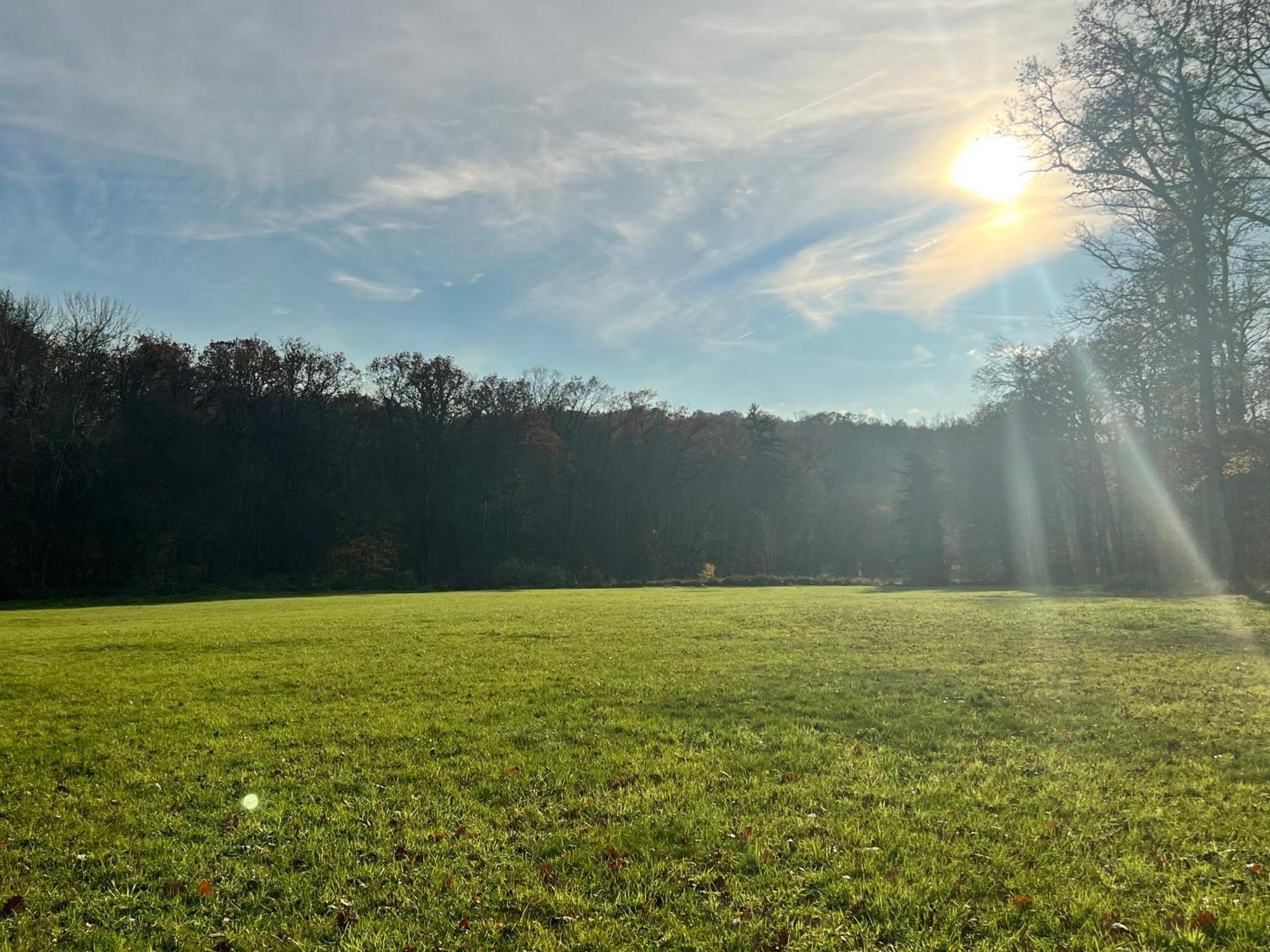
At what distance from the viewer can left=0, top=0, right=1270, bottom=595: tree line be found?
74.7 ft

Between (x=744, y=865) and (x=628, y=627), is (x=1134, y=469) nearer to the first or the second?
(x=628, y=627)

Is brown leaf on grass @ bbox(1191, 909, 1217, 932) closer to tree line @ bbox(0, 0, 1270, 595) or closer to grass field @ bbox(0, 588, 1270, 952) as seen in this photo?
grass field @ bbox(0, 588, 1270, 952)

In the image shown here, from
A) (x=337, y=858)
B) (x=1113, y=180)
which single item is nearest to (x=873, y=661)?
(x=337, y=858)

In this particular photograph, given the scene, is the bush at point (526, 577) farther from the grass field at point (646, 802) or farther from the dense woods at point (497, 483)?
the grass field at point (646, 802)

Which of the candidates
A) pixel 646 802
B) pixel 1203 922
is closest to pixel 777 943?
pixel 646 802

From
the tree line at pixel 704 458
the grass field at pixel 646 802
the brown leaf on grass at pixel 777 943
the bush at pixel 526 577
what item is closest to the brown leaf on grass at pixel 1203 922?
the grass field at pixel 646 802

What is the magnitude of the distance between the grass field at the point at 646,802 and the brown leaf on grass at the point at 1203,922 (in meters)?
0.02

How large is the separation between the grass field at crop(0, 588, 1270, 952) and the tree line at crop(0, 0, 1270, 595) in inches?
536

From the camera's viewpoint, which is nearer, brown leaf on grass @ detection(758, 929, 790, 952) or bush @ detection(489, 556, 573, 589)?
brown leaf on grass @ detection(758, 929, 790, 952)

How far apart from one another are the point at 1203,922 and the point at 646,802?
4444 mm

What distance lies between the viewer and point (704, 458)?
83.4 m

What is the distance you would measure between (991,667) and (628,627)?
10.7 metres

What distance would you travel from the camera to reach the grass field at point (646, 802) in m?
5.27

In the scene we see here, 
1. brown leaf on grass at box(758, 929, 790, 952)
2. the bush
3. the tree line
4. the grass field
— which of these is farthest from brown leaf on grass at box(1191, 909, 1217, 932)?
the bush
